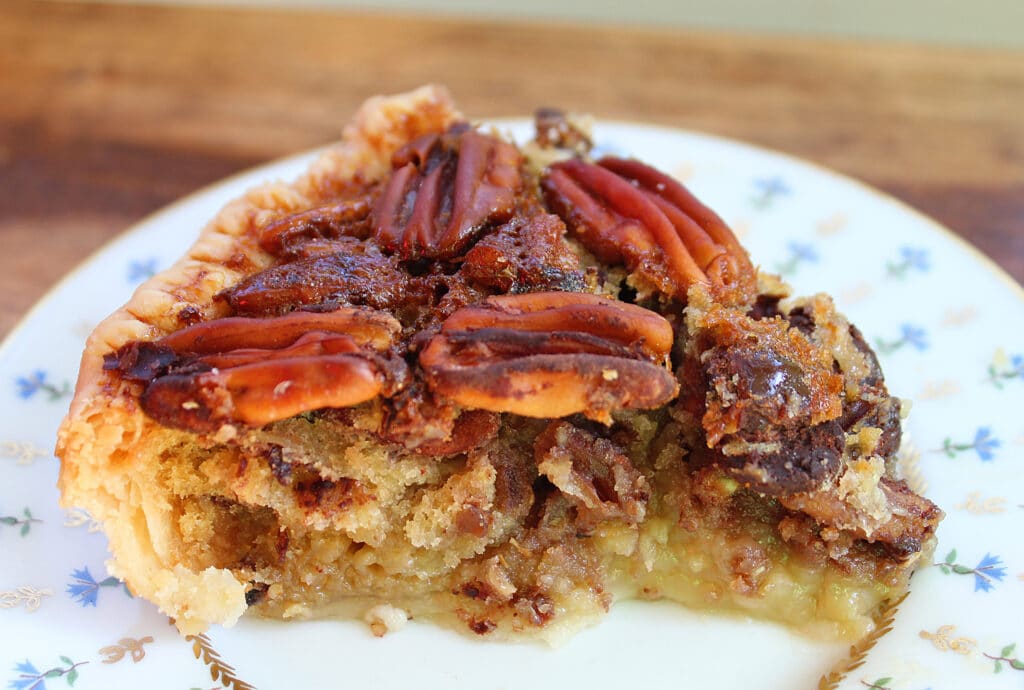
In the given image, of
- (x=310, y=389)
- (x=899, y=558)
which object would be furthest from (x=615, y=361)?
(x=899, y=558)

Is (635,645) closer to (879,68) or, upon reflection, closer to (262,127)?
(262,127)

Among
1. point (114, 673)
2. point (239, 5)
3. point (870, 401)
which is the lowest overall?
point (114, 673)

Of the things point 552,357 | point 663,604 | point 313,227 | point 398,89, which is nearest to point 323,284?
point 313,227

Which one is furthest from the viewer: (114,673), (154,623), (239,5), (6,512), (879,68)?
(239,5)

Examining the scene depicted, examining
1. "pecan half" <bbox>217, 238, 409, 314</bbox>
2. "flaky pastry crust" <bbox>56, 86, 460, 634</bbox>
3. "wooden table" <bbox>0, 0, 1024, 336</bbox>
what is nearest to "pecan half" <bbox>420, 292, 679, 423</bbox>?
"pecan half" <bbox>217, 238, 409, 314</bbox>

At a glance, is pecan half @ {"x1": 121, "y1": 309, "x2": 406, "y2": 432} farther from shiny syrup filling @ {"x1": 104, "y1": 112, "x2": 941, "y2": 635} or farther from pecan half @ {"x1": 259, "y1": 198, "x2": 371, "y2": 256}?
pecan half @ {"x1": 259, "y1": 198, "x2": 371, "y2": 256}

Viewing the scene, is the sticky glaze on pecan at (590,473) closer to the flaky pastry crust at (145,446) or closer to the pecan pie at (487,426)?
the pecan pie at (487,426)

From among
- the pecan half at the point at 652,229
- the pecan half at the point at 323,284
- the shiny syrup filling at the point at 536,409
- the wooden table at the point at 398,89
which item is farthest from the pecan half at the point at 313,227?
the wooden table at the point at 398,89
